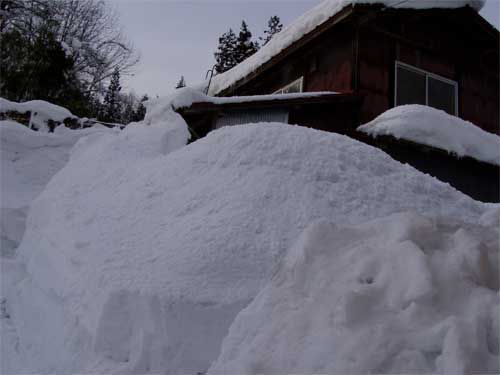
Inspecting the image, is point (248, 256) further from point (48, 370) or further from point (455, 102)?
point (455, 102)

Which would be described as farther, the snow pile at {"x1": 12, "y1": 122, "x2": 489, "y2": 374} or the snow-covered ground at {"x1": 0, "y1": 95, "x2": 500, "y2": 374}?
the snow pile at {"x1": 12, "y1": 122, "x2": 489, "y2": 374}

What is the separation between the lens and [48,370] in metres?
2.45

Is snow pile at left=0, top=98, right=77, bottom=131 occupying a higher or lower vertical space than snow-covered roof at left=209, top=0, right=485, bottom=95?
lower

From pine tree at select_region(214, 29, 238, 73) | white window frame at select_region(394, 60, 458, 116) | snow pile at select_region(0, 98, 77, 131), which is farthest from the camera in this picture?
pine tree at select_region(214, 29, 238, 73)

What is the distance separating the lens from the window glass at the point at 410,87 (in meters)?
8.28

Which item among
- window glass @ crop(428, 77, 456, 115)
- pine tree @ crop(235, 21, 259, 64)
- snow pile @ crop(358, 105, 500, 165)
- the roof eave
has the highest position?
pine tree @ crop(235, 21, 259, 64)

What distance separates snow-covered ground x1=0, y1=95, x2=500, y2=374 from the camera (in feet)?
4.89

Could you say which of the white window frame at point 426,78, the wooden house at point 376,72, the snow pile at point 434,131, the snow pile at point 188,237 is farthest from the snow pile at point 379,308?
the white window frame at point 426,78

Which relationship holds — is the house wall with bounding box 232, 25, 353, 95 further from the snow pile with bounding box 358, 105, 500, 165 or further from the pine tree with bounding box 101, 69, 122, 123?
the pine tree with bounding box 101, 69, 122, 123

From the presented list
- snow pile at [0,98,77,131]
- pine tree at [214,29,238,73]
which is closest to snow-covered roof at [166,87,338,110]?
snow pile at [0,98,77,131]

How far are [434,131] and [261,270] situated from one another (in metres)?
4.96

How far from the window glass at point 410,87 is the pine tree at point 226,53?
21180 mm

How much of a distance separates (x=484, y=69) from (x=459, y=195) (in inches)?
318

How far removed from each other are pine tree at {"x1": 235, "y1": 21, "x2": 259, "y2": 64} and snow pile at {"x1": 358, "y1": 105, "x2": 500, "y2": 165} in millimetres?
23821
